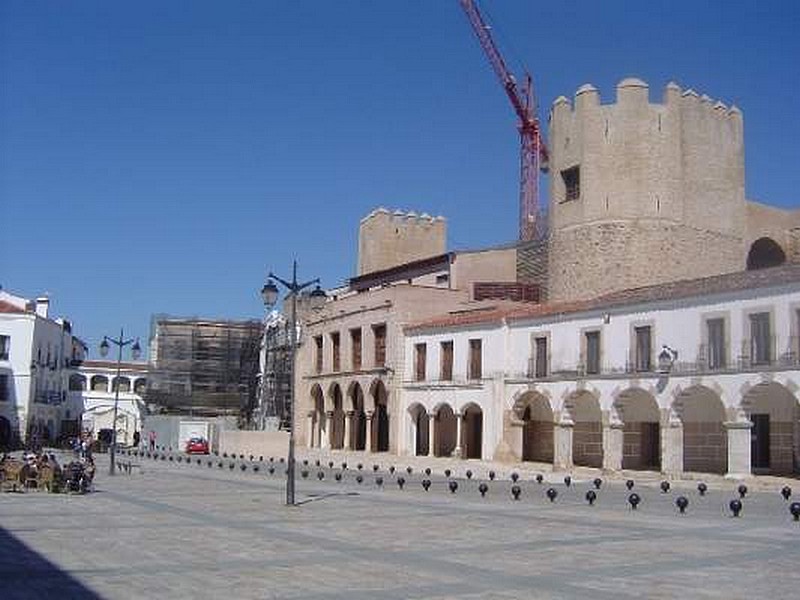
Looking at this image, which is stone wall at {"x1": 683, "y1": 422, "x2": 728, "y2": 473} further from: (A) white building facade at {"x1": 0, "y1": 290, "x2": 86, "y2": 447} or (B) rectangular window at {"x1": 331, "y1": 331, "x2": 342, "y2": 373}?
(A) white building facade at {"x1": 0, "y1": 290, "x2": 86, "y2": 447}

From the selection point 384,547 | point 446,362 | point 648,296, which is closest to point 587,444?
point 648,296

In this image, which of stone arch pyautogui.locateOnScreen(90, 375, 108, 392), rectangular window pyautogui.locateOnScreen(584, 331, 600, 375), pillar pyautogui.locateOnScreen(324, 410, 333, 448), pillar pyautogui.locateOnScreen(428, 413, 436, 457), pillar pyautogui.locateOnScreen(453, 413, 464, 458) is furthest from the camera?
stone arch pyautogui.locateOnScreen(90, 375, 108, 392)

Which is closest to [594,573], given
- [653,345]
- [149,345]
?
[653,345]

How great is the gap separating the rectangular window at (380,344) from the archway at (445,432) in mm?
4235

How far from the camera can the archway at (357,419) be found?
174ft

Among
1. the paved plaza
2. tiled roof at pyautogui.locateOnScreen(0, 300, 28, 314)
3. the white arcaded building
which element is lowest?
the paved plaza

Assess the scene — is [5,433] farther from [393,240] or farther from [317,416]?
[393,240]

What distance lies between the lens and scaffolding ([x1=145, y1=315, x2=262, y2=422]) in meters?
68.2

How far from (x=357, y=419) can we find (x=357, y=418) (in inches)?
2.7

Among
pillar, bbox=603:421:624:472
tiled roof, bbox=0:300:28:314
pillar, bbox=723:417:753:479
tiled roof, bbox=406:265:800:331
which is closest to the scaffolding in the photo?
tiled roof, bbox=0:300:28:314

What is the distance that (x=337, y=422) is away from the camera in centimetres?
5616

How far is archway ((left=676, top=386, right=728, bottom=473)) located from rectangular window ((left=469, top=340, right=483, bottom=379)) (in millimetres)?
10119

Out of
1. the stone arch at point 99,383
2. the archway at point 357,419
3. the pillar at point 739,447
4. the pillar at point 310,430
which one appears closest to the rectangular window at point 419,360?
the archway at point 357,419

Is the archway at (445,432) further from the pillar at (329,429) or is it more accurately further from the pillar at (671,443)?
the pillar at (671,443)
